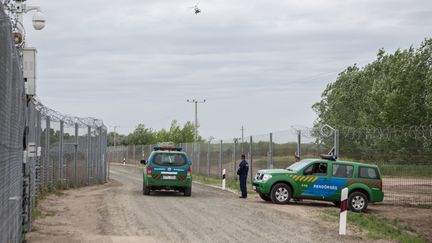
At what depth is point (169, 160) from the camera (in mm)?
24031

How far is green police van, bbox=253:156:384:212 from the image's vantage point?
20781mm

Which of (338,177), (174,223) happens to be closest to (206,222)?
(174,223)

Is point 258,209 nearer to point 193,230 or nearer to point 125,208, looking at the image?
point 125,208

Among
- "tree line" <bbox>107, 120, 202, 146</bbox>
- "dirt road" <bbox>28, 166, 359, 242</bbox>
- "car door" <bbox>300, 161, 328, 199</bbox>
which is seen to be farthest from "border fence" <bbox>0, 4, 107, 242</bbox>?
"tree line" <bbox>107, 120, 202, 146</bbox>

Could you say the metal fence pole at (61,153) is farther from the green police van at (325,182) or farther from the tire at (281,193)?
the tire at (281,193)

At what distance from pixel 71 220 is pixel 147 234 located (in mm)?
3200

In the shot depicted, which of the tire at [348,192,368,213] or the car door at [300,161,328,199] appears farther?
the car door at [300,161,328,199]

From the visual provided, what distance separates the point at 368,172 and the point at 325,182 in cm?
140

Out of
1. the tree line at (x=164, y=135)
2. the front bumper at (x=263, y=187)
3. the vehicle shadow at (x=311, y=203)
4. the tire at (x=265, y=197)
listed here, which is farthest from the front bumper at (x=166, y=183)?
the tree line at (x=164, y=135)

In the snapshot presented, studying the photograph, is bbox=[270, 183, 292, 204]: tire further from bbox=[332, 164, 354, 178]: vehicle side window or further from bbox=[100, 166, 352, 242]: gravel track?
bbox=[332, 164, 354, 178]: vehicle side window

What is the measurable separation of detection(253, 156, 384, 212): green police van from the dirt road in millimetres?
688

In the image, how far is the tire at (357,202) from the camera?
20.5 metres

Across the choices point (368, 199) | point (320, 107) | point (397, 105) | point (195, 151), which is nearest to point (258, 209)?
point (368, 199)

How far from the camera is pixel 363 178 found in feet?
68.5
